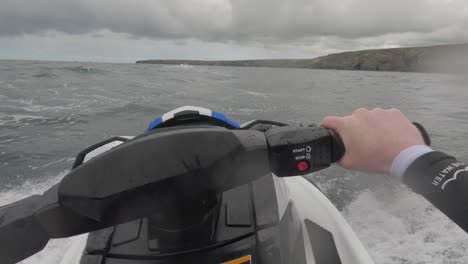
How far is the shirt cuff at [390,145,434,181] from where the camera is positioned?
32.8 inches

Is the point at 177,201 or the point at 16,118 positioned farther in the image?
the point at 16,118

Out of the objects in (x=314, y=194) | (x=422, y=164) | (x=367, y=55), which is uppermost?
(x=367, y=55)

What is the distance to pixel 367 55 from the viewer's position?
335ft

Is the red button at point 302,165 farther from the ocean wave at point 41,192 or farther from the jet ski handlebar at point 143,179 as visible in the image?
the ocean wave at point 41,192

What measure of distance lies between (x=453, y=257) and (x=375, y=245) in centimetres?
77

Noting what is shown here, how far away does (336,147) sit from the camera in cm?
90

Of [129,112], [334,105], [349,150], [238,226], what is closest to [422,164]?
[349,150]

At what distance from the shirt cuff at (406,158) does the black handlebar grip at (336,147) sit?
0.13m

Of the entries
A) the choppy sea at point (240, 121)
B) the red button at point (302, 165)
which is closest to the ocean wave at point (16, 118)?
the choppy sea at point (240, 121)

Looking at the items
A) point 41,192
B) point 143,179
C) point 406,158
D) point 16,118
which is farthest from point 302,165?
point 16,118

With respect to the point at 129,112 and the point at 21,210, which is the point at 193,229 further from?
the point at 129,112

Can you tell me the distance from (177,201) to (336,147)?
459 millimetres

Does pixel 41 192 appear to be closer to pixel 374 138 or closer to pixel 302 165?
pixel 302 165

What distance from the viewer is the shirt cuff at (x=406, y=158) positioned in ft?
2.73
